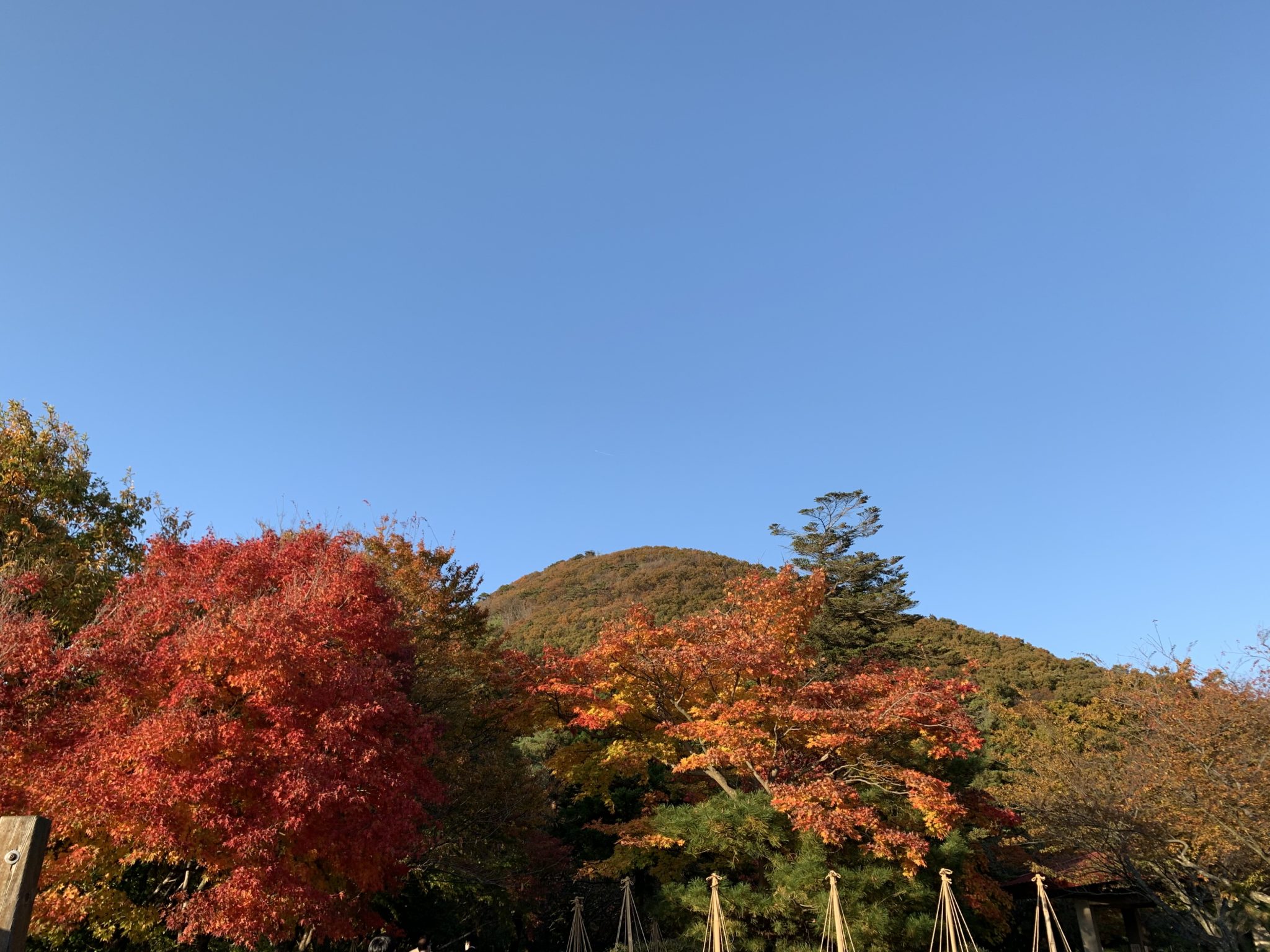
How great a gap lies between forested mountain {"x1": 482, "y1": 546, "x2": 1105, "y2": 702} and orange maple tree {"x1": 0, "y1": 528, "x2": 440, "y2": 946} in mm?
7934

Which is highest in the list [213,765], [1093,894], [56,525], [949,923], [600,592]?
[600,592]

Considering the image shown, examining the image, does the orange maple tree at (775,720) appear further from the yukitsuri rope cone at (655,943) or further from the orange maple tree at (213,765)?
the orange maple tree at (213,765)

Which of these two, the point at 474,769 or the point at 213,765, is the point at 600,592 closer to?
the point at 474,769

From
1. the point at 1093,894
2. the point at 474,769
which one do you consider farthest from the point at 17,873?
the point at 1093,894

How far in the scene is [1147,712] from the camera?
15.2 metres

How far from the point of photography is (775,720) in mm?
13336

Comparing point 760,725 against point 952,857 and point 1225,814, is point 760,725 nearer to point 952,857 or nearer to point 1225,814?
point 952,857

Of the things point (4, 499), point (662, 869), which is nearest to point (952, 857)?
point (662, 869)

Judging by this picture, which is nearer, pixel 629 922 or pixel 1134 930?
pixel 629 922

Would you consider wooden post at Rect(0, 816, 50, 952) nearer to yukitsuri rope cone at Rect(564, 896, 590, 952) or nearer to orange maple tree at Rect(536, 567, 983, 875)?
orange maple tree at Rect(536, 567, 983, 875)

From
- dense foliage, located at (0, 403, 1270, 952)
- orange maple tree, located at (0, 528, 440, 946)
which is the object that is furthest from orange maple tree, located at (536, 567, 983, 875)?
orange maple tree, located at (0, 528, 440, 946)

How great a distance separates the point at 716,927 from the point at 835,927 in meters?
1.80

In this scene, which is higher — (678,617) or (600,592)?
(600,592)

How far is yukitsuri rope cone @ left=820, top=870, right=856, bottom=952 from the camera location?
10391 mm
